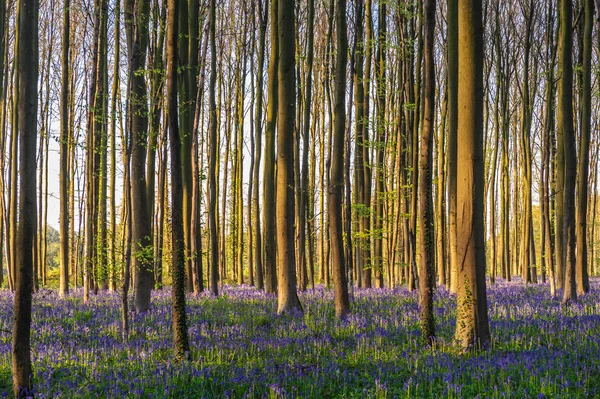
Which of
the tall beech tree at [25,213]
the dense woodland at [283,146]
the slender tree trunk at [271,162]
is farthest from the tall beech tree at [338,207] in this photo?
the tall beech tree at [25,213]

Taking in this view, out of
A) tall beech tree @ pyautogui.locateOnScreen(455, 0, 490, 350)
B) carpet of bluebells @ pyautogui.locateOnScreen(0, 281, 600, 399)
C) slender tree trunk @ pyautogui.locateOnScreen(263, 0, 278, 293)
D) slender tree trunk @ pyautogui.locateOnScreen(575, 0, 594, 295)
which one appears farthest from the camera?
slender tree trunk @ pyautogui.locateOnScreen(575, 0, 594, 295)

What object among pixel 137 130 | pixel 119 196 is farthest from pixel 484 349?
pixel 119 196

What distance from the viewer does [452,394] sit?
510 centimetres

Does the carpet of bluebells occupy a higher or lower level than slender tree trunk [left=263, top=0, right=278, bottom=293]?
lower

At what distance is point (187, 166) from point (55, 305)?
468cm

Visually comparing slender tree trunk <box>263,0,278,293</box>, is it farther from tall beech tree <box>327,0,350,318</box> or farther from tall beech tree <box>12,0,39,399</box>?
tall beech tree <box>12,0,39,399</box>

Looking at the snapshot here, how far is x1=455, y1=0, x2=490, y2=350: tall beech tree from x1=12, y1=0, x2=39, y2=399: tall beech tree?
533cm

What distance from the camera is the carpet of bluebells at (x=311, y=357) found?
17.6 feet

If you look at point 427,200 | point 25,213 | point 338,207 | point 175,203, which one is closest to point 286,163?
point 338,207

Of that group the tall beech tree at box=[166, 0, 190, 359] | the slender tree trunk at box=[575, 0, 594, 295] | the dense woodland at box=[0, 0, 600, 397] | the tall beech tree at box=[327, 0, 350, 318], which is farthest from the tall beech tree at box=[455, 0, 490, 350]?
the slender tree trunk at box=[575, 0, 594, 295]

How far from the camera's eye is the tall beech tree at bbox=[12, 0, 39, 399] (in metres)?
5.19

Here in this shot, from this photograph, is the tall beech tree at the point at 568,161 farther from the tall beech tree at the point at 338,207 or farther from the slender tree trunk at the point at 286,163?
A: the slender tree trunk at the point at 286,163

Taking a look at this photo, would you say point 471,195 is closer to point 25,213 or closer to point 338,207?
point 338,207

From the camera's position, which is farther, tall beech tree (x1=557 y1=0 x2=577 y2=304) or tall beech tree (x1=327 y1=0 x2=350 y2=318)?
tall beech tree (x1=557 y1=0 x2=577 y2=304)
